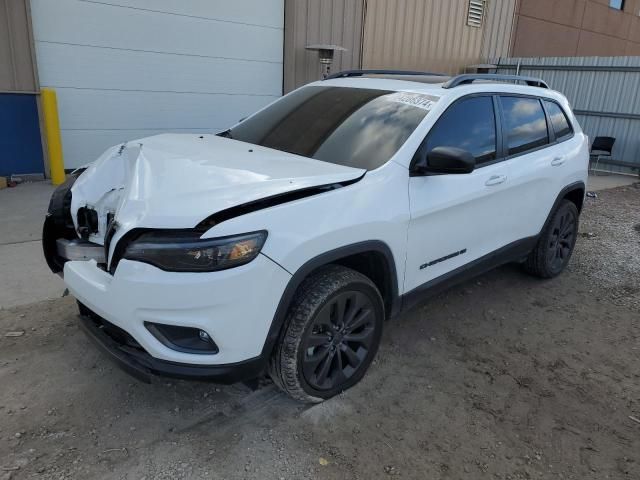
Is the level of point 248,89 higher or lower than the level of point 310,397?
higher

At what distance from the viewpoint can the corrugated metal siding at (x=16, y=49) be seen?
272 inches

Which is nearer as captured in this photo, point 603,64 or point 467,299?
point 467,299

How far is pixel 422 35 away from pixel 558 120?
851 centimetres

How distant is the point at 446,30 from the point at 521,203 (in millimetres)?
10247

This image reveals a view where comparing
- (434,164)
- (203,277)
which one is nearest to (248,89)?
(434,164)

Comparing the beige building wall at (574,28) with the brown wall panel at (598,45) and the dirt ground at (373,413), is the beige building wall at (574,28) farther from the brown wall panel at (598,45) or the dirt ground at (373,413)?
the dirt ground at (373,413)

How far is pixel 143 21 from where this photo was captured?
8.01 metres

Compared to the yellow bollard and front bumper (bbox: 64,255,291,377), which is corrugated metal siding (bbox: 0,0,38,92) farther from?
front bumper (bbox: 64,255,291,377)

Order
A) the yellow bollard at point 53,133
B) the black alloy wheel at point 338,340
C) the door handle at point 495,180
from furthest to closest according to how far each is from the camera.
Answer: the yellow bollard at point 53,133, the door handle at point 495,180, the black alloy wheel at point 338,340

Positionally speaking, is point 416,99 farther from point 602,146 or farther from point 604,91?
point 604,91

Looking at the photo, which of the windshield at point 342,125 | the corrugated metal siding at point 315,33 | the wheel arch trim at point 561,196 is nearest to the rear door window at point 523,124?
the wheel arch trim at point 561,196

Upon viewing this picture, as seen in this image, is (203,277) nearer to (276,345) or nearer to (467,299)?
(276,345)

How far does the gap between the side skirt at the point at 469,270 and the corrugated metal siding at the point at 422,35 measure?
7882 millimetres

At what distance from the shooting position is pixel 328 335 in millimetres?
2816
